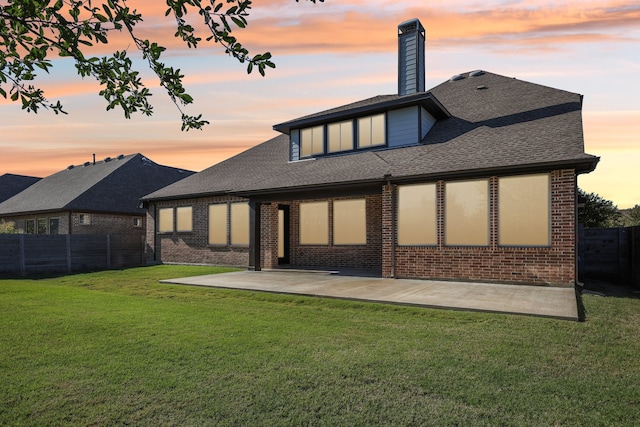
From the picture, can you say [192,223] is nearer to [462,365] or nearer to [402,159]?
[402,159]

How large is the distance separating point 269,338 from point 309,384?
188 cm

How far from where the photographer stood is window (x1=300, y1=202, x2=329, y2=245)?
17141 mm

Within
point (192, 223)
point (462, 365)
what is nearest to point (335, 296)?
point (462, 365)

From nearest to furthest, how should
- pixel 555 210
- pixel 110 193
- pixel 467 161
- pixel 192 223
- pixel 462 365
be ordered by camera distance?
1. pixel 462 365
2. pixel 555 210
3. pixel 467 161
4. pixel 192 223
5. pixel 110 193

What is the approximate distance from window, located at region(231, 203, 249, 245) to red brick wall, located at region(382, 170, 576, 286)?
259 inches

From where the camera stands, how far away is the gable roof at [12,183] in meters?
33.8

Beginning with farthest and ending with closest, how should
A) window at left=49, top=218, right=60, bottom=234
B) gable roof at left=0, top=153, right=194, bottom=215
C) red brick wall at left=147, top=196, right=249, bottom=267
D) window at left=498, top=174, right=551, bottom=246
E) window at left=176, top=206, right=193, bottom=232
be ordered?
window at left=49, top=218, right=60, bottom=234, gable roof at left=0, top=153, right=194, bottom=215, window at left=176, top=206, right=193, bottom=232, red brick wall at left=147, top=196, right=249, bottom=267, window at left=498, top=174, right=551, bottom=246

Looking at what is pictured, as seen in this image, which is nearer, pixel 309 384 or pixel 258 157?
pixel 309 384

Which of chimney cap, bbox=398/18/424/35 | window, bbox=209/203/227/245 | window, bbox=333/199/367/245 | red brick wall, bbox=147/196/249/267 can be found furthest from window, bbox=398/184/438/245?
window, bbox=209/203/227/245

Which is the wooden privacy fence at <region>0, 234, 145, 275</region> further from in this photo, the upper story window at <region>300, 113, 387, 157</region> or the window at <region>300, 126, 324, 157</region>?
the upper story window at <region>300, 113, 387, 157</region>

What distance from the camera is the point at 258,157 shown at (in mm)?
21094

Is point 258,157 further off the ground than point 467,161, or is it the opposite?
point 258,157

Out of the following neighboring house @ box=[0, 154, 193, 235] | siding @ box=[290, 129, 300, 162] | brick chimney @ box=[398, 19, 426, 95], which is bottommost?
neighboring house @ box=[0, 154, 193, 235]

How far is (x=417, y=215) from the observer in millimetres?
12484
